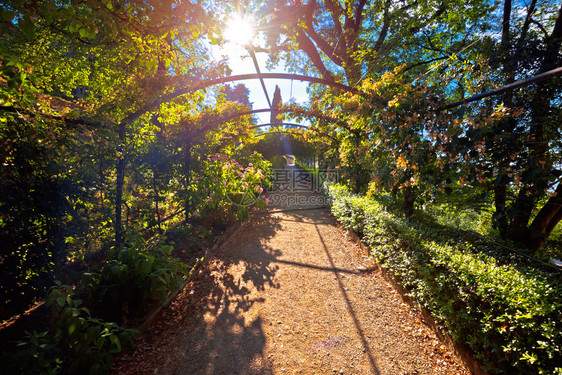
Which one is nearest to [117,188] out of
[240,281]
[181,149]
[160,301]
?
[181,149]

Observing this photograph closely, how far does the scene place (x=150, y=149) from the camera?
3.44m

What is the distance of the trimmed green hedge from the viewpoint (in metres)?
1.61

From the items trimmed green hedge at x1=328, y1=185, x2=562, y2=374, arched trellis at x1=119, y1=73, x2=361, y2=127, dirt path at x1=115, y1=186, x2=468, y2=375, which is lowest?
dirt path at x1=115, y1=186, x2=468, y2=375

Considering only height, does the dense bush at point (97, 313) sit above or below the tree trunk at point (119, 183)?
below

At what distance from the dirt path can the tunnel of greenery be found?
0.54 meters

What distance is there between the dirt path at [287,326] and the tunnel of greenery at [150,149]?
0.54 metres

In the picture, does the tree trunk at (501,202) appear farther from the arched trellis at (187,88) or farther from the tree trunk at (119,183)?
the tree trunk at (119,183)

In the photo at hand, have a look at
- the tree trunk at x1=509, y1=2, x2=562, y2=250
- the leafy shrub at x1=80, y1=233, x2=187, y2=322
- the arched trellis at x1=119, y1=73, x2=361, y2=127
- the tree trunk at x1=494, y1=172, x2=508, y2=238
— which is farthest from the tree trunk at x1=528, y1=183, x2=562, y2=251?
the leafy shrub at x1=80, y1=233, x2=187, y2=322

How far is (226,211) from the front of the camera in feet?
17.8

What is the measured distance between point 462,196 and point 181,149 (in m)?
6.62

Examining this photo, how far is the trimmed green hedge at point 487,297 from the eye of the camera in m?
1.61

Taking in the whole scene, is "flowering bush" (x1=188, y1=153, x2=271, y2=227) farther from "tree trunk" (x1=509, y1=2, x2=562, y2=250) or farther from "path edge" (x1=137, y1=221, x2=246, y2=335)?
"tree trunk" (x1=509, y1=2, x2=562, y2=250)

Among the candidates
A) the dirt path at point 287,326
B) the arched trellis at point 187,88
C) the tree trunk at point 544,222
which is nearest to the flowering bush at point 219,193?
the dirt path at point 287,326

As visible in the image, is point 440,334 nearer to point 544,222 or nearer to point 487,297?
point 487,297
